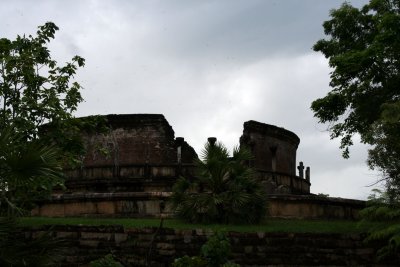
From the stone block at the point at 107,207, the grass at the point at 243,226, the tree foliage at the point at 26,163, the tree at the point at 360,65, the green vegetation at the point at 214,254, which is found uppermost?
the tree at the point at 360,65

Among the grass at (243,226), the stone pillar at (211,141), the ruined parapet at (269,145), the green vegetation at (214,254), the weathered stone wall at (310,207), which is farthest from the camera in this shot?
the ruined parapet at (269,145)

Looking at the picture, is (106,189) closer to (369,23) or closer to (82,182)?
(82,182)

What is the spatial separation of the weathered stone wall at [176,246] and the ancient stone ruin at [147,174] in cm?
284

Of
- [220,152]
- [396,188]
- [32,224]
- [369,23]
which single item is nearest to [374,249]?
[396,188]

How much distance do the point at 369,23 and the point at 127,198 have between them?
763 cm

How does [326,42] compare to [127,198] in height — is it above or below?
above

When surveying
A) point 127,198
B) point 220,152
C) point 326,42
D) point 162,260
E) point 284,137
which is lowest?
point 162,260

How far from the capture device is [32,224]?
36.8ft

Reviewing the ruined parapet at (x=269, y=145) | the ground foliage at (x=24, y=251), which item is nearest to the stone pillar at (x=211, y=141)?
the ruined parapet at (x=269, y=145)

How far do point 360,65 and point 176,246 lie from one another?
264 inches

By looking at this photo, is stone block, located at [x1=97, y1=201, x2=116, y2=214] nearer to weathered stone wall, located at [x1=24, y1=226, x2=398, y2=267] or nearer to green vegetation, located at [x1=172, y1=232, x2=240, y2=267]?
weathered stone wall, located at [x1=24, y1=226, x2=398, y2=267]

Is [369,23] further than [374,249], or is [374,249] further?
[369,23]

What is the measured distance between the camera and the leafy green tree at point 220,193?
1230cm

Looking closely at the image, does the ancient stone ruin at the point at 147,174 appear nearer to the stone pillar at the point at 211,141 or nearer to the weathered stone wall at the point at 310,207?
the weathered stone wall at the point at 310,207
